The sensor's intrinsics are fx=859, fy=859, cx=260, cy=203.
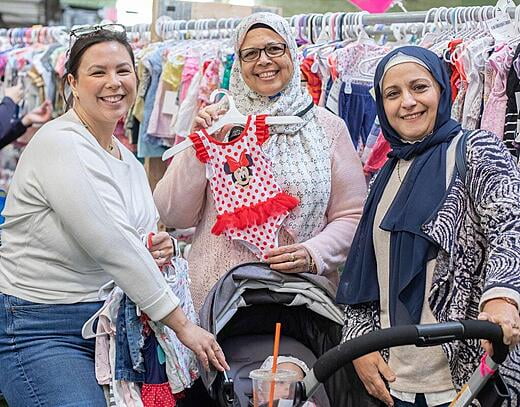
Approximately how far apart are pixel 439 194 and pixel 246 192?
2.35ft

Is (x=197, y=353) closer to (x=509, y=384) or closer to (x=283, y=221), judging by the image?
(x=283, y=221)

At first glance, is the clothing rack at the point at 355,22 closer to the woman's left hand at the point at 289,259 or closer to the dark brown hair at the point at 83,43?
the woman's left hand at the point at 289,259

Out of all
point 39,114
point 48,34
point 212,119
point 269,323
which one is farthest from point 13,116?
point 269,323

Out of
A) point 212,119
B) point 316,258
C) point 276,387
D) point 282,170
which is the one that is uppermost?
point 212,119

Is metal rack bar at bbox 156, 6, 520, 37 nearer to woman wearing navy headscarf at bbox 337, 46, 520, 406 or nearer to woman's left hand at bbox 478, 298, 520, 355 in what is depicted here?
woman wearing navy headscarf at bbox 337, 46, 520, 406

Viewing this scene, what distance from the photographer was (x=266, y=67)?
2.67 meters

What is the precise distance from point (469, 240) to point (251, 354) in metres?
0.74

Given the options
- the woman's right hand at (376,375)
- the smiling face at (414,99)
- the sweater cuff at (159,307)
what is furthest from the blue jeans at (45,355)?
the smiling face at (414,99)

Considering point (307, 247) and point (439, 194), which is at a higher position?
point (439, 194)

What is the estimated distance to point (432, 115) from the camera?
2.21 m

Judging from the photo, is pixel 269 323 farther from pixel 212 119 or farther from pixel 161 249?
pixel 212 119

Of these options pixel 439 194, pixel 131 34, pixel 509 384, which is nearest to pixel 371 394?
pixel 509 384

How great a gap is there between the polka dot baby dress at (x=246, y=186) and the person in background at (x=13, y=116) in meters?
1.89

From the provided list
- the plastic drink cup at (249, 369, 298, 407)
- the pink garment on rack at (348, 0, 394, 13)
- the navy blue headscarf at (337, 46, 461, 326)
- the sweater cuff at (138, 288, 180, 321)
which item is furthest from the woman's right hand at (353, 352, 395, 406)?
the pink garment on rack at (348, 0, 394, 13)
